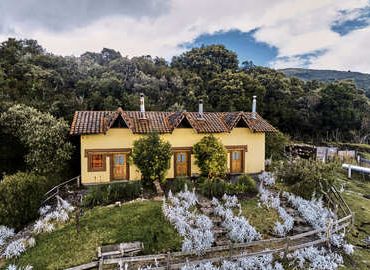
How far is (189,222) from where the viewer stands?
39.9 feet

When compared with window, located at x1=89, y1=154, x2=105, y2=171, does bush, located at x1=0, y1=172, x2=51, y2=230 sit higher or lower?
lower

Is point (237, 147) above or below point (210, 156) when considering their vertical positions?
above

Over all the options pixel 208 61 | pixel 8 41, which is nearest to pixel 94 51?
pixel 8 41

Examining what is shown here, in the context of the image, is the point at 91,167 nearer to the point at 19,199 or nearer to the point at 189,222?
the point at 19,199

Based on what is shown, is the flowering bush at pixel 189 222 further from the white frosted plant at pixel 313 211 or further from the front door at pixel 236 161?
the front door at pixel 236 161

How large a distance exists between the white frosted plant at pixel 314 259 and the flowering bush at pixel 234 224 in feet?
5.61

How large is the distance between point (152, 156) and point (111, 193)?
10.2 feet

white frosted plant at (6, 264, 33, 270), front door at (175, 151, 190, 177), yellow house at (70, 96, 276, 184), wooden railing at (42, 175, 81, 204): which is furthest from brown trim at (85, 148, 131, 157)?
white frosted plant at (6, 264, 33, 270)

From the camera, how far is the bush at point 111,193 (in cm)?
1371

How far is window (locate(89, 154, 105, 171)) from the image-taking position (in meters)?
16.7

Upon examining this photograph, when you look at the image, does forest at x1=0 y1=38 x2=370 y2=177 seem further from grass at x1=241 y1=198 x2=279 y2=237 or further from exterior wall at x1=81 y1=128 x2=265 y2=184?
grass at x1=241 y1=198 x2=279 y2=237

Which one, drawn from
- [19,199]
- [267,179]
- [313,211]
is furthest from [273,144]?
[19,199]

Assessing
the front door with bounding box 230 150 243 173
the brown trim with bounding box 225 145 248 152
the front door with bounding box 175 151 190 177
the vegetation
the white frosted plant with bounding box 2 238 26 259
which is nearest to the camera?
the white frosted plant with bounding box 2 238 26 259

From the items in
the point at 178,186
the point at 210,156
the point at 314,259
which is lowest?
the point at 314,259
